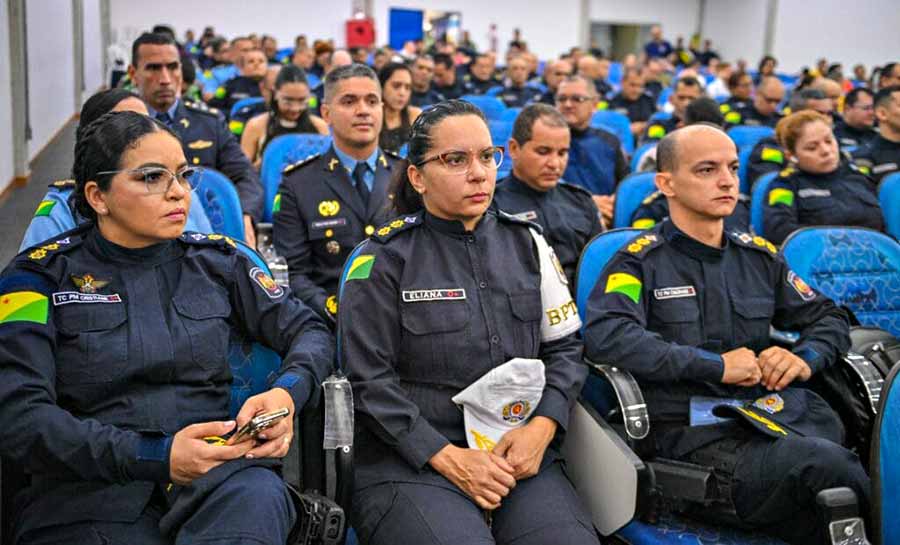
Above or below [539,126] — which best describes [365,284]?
below

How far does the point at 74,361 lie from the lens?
1.62 m

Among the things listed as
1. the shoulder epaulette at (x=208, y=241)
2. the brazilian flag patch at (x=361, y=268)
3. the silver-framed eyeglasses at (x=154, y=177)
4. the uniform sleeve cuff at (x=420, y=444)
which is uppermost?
the silver-framed eyeglasses at (x=154, y=177)

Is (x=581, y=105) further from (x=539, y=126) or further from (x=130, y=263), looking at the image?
(x=130, y=263)

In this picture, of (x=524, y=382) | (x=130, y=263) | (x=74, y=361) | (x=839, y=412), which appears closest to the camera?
(x=74, y=361)

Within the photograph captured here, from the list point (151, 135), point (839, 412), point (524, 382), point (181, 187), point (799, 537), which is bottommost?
point (799, 537)

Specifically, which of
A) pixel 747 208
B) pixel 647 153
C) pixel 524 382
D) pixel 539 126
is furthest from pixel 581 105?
pixel 524 382

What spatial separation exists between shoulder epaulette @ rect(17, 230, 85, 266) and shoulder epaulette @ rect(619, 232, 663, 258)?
1.35 m

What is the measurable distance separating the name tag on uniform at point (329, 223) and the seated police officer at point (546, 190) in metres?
0.61

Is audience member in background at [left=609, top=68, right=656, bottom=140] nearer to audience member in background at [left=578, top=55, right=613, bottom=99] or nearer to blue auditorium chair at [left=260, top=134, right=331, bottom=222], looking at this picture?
audience member in background at [left=578, top=55, right=613, bottom=99]

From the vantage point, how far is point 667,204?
11.0 feet

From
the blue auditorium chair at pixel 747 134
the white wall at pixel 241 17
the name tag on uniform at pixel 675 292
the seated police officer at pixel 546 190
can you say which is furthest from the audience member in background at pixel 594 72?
the white wall at pixel 241 17

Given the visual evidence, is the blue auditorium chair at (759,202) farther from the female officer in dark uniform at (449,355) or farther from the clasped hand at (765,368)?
the female officer in dark uniform at (449,355)

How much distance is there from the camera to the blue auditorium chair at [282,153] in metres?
3.84

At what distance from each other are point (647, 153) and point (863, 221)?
3.78 feet
